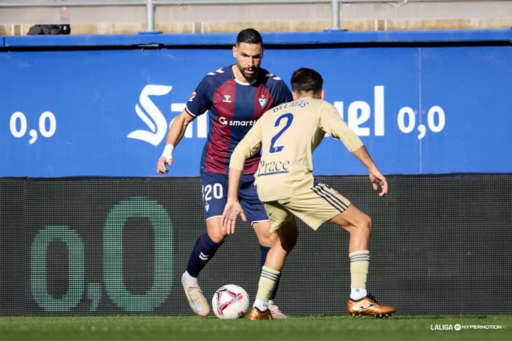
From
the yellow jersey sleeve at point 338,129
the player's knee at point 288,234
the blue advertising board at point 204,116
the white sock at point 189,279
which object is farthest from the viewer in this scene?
the blue advertising board at point 204,116

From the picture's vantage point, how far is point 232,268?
9.09 meters

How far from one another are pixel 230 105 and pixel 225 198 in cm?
81

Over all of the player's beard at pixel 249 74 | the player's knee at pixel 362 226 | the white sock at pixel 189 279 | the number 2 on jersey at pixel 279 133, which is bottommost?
the white sock at pixel 189 279

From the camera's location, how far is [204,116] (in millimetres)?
10867

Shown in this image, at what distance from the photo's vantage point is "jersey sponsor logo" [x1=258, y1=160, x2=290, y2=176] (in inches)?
269

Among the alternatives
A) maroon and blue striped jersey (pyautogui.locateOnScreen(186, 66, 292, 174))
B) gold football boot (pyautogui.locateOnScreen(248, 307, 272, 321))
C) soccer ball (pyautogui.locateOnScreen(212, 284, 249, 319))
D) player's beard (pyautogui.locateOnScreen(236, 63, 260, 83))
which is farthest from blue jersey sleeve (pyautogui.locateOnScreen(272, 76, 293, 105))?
gold football boot (pyautogui.locateOnScreen(248, 307, 272, 321))

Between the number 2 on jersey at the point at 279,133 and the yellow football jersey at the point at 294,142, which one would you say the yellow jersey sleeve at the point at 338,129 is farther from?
the number 2 on jersey at the point at 279,133

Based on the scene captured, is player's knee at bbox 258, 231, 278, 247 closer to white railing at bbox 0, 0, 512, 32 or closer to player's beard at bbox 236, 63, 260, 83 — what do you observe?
player's beard at bbox 236, 63, 260, 83

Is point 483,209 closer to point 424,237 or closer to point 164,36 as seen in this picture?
point 424,237

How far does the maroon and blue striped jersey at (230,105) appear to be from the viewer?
791 cm

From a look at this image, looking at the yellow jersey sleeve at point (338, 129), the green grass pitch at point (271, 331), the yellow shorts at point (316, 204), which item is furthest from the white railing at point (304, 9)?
the green grass pitch at point (271, 331)

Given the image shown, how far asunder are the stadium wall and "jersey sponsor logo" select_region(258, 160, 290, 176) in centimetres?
221

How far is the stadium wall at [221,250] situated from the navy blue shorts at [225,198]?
3.78 feet

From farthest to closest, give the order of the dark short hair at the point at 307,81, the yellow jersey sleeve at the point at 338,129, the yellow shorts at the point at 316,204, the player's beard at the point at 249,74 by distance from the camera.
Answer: the player's beard at the point at 249,74 < the dark short hair at the point at 307,81 < the yellow shorts at the point at 316,204 < the yellow jersey sleeve at the point at 338,129
